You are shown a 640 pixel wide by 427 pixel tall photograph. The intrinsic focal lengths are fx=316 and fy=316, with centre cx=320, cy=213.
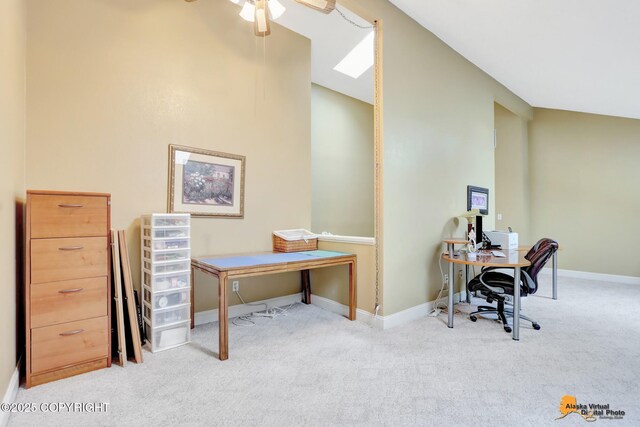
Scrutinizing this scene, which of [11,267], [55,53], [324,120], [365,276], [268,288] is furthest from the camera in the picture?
[324,120]

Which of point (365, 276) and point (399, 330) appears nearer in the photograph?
point (399, 330)

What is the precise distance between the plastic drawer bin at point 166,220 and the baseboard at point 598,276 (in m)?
6.23

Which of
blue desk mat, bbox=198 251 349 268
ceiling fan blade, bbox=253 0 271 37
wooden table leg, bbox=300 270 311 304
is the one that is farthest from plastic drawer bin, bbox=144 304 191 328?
ceiling fan blade, bbox=253 0 271 37

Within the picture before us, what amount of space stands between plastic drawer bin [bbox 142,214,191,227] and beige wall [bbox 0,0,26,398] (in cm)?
78

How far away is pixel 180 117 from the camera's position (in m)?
2.97

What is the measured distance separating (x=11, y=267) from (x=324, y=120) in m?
4.08

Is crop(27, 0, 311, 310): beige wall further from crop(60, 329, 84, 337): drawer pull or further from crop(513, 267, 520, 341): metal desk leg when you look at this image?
crop(513, 267, 520, 341): metal desk leg

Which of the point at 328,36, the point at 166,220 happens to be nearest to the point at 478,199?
the point at 328,36

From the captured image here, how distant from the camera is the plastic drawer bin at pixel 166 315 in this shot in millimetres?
2502

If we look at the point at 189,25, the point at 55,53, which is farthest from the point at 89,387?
the point at 189,25

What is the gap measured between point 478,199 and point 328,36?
2891 millimetres

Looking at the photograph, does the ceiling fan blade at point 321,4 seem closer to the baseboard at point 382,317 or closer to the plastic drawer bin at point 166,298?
the plastic drawer bin at point 166,298

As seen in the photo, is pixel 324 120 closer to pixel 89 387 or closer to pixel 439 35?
pixel 439 35

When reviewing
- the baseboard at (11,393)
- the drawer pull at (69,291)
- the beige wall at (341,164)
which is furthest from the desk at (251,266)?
the beige wall at (341,164)
